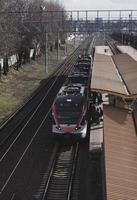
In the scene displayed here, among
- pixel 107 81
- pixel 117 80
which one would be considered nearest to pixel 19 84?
pixel 117 80

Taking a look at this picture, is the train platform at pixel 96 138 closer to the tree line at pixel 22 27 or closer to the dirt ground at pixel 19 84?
the dirt ground at pixel 19 84

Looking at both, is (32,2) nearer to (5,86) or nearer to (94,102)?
(5,86)

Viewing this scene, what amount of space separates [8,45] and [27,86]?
4.85 m

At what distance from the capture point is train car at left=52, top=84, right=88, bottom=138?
27.5 m

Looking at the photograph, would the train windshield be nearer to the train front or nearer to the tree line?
the train front

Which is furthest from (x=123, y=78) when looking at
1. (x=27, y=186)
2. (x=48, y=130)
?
(x=27, y=186)

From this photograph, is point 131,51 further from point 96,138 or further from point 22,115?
point 96,138

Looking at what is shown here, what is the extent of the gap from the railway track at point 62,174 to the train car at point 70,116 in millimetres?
940

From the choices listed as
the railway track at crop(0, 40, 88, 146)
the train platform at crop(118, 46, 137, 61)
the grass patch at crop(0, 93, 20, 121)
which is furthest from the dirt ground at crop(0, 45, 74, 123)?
the train platform at crop(118, 46, 137, 61)

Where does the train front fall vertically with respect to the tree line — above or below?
below

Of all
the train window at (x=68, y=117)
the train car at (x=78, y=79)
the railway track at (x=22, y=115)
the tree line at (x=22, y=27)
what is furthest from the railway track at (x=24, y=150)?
the tree line at (x=22, y=27)

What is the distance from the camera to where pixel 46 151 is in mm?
27031

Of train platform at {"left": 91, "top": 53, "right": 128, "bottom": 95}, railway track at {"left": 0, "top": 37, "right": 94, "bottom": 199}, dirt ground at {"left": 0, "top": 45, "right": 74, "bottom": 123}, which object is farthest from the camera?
dirt ground at {"left": 0, "top": 45, "right": 74, "bottom": 123}

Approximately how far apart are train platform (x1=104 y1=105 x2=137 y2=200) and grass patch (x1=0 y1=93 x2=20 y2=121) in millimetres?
13736
